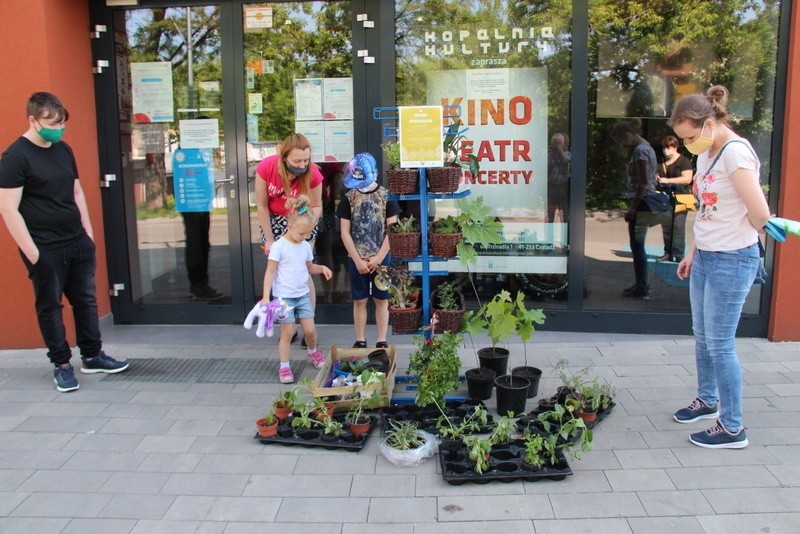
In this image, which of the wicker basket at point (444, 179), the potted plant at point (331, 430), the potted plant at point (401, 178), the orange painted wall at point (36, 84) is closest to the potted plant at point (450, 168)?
the wicker basket at point (444, 179)

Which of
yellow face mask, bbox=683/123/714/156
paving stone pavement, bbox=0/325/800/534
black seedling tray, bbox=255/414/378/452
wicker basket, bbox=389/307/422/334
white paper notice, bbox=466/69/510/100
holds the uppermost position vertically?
white paper notice, bbox=466/69/510/100

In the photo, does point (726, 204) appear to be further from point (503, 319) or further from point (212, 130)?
point (212, 130)

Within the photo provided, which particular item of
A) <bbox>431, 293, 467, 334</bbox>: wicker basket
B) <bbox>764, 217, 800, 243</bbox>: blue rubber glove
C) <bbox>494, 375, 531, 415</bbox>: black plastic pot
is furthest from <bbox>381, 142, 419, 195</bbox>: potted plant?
<bbox>764, 217, 800, 243</bbox>: blue rubber glove

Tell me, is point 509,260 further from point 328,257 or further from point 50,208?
point 50,208

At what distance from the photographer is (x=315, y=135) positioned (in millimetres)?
6477

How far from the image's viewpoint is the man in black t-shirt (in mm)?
4895

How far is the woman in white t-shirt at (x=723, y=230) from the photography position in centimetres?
388

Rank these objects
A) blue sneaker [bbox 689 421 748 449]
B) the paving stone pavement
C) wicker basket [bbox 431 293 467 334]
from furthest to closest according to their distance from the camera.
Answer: wicker basket [bbox 431 293 467 334] < blue sneaker [bbox 689 421 748 449] < the paving stone pavement

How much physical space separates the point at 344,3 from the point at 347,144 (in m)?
1.17

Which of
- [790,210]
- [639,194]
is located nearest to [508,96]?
[639,194]

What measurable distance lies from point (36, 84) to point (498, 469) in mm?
4579

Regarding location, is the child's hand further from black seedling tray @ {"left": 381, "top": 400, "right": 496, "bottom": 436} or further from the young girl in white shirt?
black seedling tray @ {"left": 381, "top": 400, "right": 496, "bottom": 436}

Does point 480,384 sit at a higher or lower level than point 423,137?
lower

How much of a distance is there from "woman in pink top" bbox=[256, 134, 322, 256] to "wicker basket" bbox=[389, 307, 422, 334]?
111 cm
